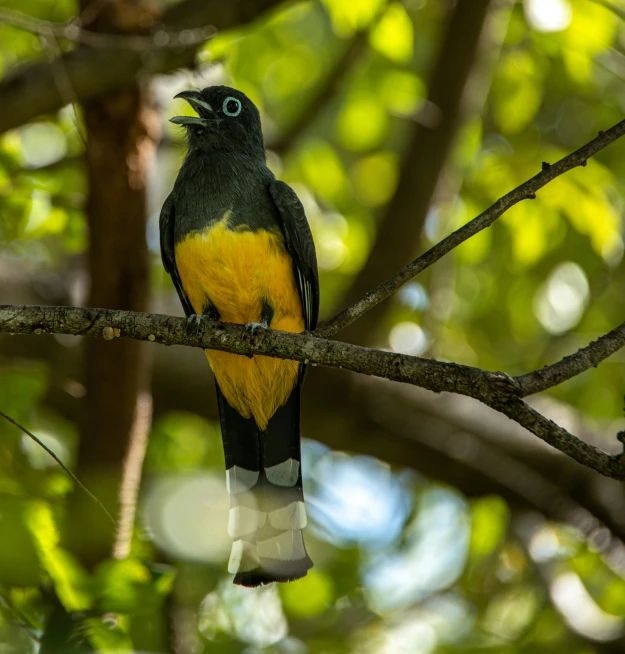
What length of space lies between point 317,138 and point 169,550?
656 cm

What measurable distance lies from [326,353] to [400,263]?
349cm

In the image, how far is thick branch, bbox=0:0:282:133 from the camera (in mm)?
5598

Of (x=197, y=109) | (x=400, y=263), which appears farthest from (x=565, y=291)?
(x=197, y=109)

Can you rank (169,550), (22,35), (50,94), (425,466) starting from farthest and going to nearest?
(22,35)
(425,466)
(50,94)
(169,550)

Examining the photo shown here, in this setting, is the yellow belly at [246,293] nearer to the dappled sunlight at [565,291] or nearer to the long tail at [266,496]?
the long tail at [266,496]

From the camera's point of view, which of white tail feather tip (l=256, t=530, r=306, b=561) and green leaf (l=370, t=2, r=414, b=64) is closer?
white tail feather tip (l=256, t=530, r=306, b=561)

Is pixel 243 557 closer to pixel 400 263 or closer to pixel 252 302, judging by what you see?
pixel 252 302

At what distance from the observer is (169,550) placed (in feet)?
9.45

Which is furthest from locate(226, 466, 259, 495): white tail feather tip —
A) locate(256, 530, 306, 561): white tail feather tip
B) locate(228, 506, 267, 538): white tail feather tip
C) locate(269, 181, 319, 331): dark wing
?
locate(269, 181, 319, 331): dark wing

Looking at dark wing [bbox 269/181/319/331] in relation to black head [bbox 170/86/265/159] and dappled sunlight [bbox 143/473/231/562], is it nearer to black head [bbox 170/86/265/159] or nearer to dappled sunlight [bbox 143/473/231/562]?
black head [bbox 170/86/265/159]

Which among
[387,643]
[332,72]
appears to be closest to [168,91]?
[332,72]

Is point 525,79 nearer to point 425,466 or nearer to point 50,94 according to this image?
point 425,466

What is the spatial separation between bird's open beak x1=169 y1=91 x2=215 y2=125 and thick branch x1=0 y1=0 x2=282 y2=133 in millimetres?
242

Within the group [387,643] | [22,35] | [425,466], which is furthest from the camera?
[22,35]
